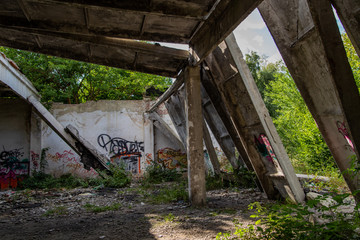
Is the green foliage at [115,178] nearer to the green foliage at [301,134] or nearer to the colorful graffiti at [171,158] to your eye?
the colorful graffiti at [171,158]

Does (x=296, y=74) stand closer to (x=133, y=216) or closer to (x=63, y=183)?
(x=133, y=216)

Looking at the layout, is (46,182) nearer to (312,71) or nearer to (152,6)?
(152,6)

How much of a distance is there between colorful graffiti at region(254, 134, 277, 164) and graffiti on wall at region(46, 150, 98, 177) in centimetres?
937

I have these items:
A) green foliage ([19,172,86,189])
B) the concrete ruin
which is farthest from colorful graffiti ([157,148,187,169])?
the concrete ruin

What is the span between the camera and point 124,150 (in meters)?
13.4

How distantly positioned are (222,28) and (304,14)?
55.7 inches

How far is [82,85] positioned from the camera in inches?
691

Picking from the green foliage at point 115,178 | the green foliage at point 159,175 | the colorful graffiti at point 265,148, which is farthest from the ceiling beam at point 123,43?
the green foliage at point 159,175

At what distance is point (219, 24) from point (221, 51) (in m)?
0.90

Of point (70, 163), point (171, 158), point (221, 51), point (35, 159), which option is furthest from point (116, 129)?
point (221, 51)

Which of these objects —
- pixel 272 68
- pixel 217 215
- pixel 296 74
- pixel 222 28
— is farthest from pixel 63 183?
pixel 272 68

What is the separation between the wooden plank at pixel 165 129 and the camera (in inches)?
497

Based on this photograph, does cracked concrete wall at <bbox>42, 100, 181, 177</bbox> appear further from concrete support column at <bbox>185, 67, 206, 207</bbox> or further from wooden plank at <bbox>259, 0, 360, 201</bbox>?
wooden plank at <bbox>259, 0, 360, 201</bbox>

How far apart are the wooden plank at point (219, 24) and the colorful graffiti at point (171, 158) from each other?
8559 mm
